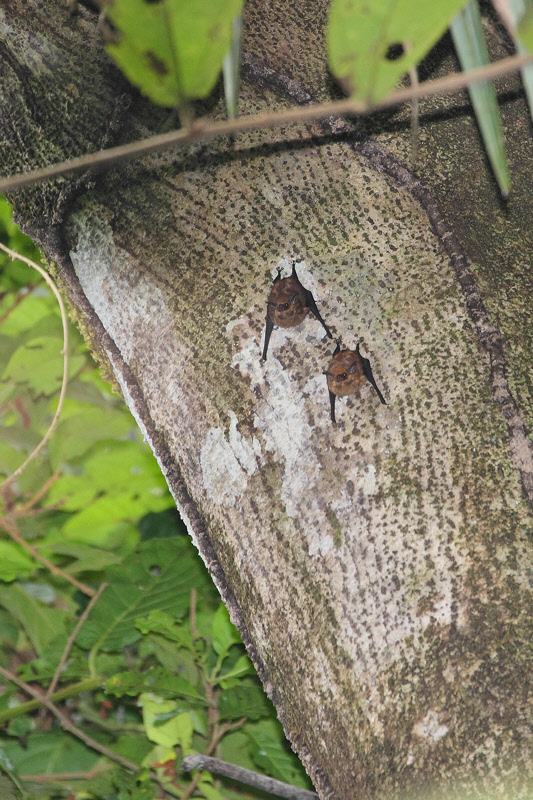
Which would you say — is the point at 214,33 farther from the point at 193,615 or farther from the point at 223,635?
the point at 193,615

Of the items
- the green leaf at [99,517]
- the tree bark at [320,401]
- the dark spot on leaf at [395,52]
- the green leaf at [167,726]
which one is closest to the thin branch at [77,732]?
the green leaf at [167,726]

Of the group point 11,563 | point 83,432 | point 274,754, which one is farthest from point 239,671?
point 83,432

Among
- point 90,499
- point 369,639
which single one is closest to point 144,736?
point 90,499

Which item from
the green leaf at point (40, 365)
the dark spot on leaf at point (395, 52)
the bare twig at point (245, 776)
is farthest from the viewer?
the green leaf at point (40, 365)

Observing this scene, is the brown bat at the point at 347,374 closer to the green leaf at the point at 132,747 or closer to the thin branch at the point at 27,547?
the thin branch at the point at 27,547

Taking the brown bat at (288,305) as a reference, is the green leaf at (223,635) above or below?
below
